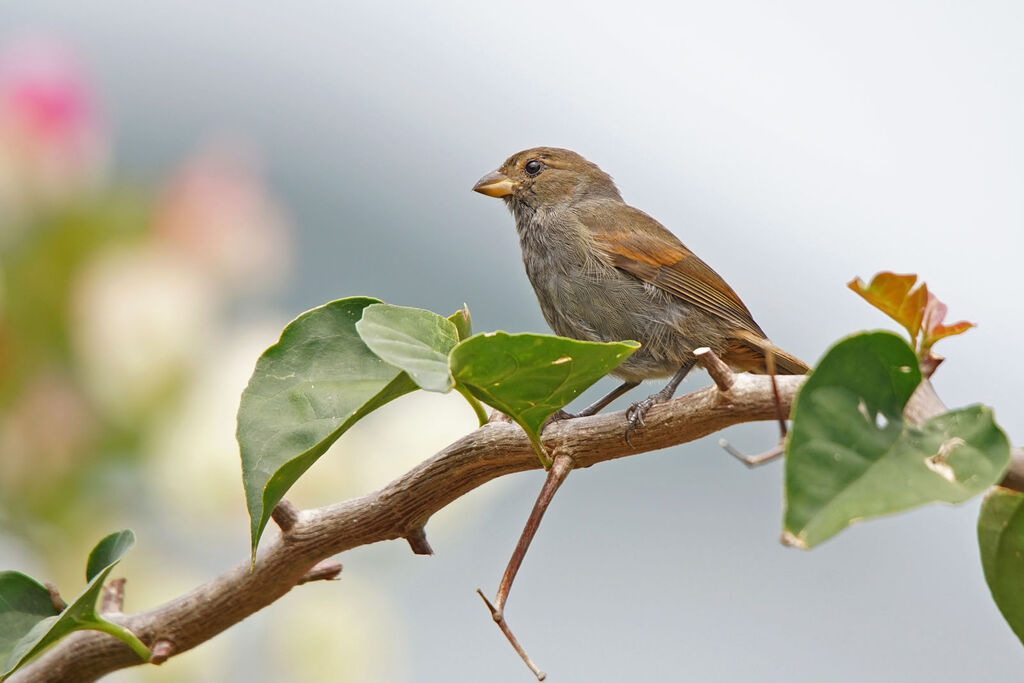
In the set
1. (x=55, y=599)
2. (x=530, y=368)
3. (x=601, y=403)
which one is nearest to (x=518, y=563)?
(x=530, y=368)

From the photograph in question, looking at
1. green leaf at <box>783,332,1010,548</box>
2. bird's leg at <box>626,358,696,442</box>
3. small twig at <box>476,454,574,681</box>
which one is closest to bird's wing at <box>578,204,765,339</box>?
bird's leg at <box>626,358,696,442</box>

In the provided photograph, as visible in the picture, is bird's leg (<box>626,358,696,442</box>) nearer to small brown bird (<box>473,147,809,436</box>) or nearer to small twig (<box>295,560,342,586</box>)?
small brown bird (<box>473,147,809,436</box>)

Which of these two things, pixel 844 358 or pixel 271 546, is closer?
pixel 844 358

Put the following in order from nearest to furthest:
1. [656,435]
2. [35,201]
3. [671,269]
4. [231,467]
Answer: [656,435] < [671,269] < [231,467] < [35,201]

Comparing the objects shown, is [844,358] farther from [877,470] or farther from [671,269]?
[671,269]

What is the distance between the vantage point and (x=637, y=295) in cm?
204

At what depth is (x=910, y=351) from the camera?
65 cm

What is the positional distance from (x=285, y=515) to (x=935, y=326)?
0.60 metres

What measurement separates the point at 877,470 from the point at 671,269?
58.8 inches

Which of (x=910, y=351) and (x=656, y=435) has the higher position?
(x=910, y=351)

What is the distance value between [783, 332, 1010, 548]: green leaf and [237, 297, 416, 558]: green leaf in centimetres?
32

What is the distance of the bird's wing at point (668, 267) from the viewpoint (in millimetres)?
2033

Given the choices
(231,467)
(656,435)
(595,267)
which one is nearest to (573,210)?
(595,267)

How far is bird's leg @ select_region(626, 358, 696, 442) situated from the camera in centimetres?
92
